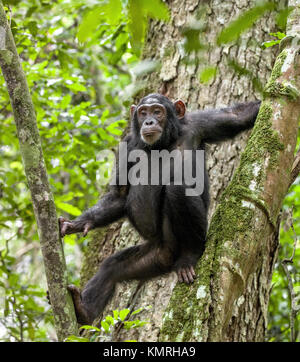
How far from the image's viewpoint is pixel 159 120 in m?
4.93

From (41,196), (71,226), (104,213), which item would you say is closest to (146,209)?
(104,213)

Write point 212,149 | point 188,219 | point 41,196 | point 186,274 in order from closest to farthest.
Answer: point 41,196 → point 186,274 → point 188,219 → point 212,149

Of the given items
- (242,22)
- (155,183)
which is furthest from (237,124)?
(242,22)

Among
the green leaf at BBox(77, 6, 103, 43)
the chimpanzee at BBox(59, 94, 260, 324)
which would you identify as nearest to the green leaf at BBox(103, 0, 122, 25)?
the green leaf at BBox(77, 6, 103, 43)

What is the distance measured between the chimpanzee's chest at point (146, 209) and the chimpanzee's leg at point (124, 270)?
0.16 metres

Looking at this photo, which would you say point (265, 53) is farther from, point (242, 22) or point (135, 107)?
point (242, 22)

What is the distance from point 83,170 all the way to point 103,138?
3.03ft

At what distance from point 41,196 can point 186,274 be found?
120 centimetres

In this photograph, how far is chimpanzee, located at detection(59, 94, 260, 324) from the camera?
15.3 feet

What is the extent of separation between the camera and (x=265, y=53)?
18.6 feet

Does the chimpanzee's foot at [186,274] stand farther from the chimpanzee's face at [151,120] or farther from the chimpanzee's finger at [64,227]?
the chimpanzee's face at [151,120]

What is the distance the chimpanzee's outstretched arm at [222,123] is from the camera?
4.73 meters

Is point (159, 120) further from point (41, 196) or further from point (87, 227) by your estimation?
point (41, 196)

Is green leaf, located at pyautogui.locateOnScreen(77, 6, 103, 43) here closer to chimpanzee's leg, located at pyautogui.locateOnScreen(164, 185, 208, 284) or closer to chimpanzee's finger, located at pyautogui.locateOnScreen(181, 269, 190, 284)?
chimpanzee's finger, located at pyautogui.locateOnScreen(181, 269, 190, 284)
